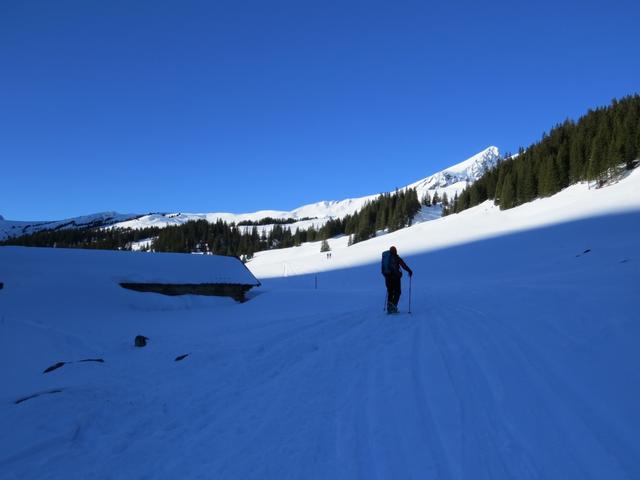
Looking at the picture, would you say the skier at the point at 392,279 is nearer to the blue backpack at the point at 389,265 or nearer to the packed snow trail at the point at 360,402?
the blue backpack at the point at 389,265

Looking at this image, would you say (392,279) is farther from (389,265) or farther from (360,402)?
(360,402)

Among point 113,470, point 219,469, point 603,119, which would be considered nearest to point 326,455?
point 219,469

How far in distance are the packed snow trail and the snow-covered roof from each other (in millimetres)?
9638

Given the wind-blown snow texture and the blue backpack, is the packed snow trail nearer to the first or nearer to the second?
the wind-blown snow texture

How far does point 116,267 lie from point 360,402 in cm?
2018

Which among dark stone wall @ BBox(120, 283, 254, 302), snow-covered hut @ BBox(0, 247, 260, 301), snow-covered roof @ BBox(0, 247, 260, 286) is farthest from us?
dark stone wall @ BBox(120, 283, 254, 302)

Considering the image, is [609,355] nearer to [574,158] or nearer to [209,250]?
[574,158]

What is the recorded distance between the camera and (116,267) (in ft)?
69.4

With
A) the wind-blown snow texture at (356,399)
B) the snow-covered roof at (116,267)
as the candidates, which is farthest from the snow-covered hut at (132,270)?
the wind-blown snow texture at (356,399)

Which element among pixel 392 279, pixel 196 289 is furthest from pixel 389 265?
pixel 196 289

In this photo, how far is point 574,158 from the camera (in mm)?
60219

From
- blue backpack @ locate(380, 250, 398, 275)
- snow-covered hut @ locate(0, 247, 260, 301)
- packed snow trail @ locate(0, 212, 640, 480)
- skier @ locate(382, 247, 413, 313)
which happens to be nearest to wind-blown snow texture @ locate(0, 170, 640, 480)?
packed snow trail @ locate(0, 212, 640, 480)

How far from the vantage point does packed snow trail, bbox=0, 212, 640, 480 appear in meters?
3.42

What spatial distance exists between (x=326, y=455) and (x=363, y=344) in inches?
160
